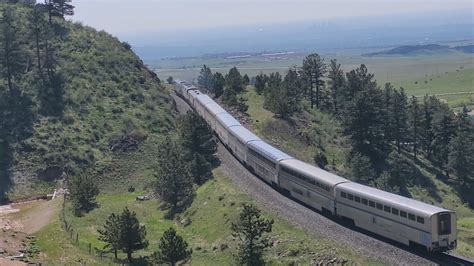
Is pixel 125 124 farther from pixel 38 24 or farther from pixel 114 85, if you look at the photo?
pixel 38 24

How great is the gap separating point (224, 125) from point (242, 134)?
26.8ft

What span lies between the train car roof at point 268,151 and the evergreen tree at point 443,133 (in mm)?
41110

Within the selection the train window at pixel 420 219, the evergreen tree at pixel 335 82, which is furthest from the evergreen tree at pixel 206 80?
the train window at pixel 420 219

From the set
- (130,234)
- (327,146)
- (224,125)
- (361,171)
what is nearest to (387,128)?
(327,146)

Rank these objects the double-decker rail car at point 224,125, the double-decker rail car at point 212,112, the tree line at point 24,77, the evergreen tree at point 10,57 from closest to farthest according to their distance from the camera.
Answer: the double-decker rail car at point 224,125 → the tree line at point 24,77 → the evergreen tree at point 10,57 → the double-decker rail car at point 212,112

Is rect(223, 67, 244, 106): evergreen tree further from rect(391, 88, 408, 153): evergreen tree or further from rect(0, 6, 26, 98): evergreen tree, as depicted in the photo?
rect(0, 6, 26, 98): evergreen tree

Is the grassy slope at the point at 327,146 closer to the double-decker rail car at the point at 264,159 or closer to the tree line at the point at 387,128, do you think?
the tree line at the point at 387,128

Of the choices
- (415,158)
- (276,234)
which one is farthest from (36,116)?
(415,158)

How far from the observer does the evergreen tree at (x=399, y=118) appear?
308 feet

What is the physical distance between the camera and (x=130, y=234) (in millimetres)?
47719

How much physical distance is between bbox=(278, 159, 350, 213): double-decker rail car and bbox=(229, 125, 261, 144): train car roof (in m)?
11.9

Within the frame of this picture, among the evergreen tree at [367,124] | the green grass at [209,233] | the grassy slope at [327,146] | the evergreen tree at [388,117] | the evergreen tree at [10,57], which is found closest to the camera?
the green grass at [209,233]

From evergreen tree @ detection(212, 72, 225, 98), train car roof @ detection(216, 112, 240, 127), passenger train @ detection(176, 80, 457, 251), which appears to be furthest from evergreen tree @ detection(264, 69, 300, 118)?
passenger train @ detection(176, 80, 457, 251)

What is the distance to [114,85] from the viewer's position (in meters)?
105
